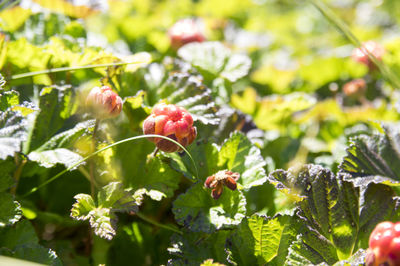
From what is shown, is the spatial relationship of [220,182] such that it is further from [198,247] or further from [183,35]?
[183,35]

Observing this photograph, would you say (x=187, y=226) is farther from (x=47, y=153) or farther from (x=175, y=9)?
(x=175, y=9)

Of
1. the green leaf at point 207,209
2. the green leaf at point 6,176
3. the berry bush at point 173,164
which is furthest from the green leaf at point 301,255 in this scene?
the green leaf at point 6,176

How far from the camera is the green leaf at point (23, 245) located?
2.46ft

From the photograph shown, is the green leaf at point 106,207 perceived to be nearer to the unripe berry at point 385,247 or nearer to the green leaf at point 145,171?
the green leaf at point 145,171

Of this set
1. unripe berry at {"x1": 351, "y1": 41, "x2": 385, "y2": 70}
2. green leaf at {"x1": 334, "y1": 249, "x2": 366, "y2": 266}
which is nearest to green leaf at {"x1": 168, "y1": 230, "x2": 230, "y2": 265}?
green leaf at {"x1": 334, "y1": 249, "x2": 366, "y2": 266}

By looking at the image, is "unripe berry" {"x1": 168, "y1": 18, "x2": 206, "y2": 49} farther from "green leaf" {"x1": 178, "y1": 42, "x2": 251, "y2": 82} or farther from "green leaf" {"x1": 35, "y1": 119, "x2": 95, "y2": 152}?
"green leaf" {"x1": 35, "y1": 119, "x2": 95, "y2": 152}

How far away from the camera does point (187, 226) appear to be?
0.83m

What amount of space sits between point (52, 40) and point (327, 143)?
2.70 ft

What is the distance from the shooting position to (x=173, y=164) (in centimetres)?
89

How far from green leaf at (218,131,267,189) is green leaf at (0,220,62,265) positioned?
0.39 meters

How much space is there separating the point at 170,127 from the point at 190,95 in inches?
9.9

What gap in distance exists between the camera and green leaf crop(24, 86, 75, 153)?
914mm

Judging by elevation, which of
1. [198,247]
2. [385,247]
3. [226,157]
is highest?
[385,247]

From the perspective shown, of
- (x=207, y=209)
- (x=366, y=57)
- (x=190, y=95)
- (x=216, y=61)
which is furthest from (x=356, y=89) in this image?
(x=207, y=209)
